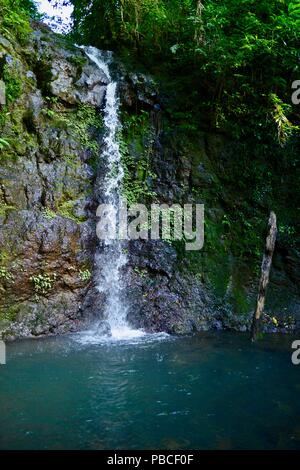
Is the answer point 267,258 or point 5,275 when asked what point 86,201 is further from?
point 267,258

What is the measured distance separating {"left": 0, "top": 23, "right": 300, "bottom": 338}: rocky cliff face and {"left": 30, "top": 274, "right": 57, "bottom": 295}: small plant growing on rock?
2cm

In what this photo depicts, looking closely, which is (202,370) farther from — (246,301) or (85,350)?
(246,301)

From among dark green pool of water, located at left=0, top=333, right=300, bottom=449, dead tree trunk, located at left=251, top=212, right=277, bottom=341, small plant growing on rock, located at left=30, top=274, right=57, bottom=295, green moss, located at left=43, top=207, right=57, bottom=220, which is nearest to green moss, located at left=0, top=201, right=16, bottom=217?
green moss, located at left=43, top=207, right=57, bottom=220

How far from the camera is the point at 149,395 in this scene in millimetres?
4785

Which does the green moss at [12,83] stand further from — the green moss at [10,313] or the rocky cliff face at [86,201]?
the green moss at [10,313]

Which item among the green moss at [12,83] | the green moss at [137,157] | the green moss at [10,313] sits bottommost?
the green moss at [10,313]

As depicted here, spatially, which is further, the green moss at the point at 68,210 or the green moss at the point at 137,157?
the green moss at the point at 137,157

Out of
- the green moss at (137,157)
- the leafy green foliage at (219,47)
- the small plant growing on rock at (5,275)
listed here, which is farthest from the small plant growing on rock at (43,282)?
the leafy green foliage at (219,47)

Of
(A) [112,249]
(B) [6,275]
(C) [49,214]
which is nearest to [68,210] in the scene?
(C) [49,214]

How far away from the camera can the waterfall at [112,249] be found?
7723 millimetres

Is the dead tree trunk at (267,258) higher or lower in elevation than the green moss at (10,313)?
higher

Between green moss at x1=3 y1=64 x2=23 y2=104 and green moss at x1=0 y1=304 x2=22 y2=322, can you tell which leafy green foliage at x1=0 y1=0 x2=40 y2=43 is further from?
green moss at x1=0 y1=304 x2=22 y2=322

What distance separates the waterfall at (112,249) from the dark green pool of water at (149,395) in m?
1.02

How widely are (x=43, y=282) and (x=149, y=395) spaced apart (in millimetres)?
3411
